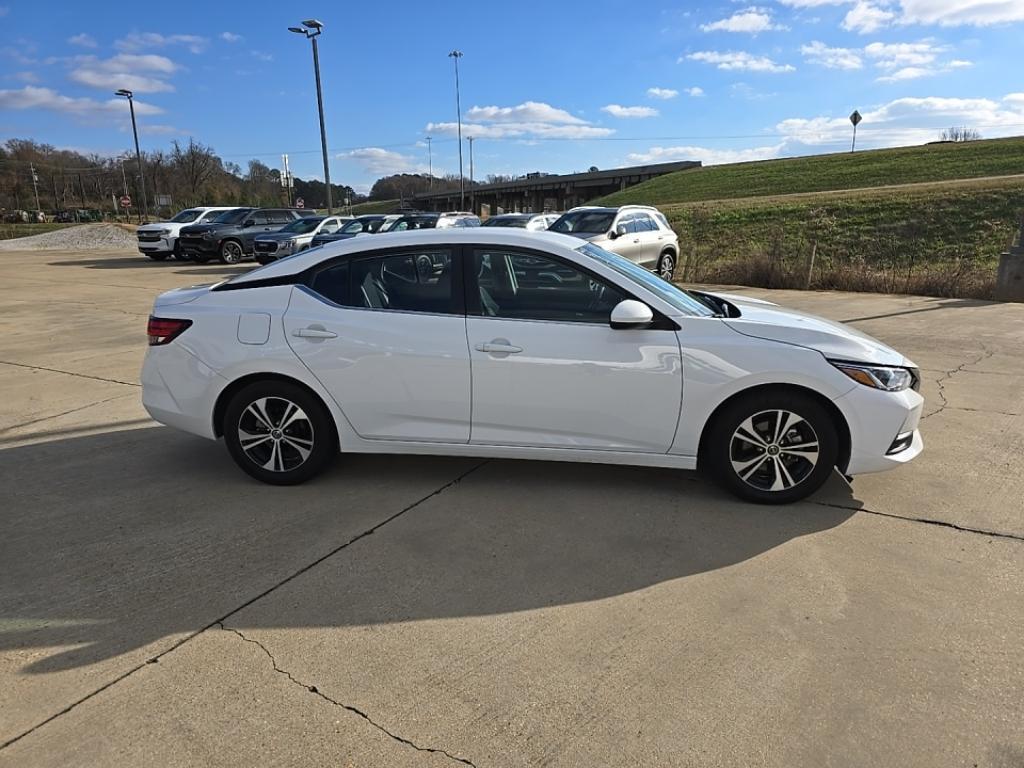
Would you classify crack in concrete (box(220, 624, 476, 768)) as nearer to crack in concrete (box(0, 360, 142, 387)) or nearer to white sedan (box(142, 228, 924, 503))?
white sedan (box(142, 228, 924, 503))

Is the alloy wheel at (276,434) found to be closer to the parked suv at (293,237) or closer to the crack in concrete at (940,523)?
the crack in concrete at (940,523)

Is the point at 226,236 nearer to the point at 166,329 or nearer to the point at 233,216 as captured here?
the point at 233,216

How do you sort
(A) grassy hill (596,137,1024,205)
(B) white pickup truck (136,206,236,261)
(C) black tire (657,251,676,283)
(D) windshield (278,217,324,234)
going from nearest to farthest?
(C) black tire (657,251,676,283), (D) windshield (278,217,324,234), (B) white pickup truck (136,206,236,261), (A) grassy hill (596,137,1024,205)

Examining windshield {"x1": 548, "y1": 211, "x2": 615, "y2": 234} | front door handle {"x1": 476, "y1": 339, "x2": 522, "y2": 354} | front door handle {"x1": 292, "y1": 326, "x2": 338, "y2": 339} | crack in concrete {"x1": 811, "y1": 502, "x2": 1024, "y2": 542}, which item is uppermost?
windshield {"x1": 548, "y1": 211, "x2": 615, "y2": 234}

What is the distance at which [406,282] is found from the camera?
4.19m

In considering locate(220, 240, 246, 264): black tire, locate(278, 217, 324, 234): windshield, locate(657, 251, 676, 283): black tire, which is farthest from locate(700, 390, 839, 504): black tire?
locate(220, 240, 246, 264): black tire

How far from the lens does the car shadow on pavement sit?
3.03 metres

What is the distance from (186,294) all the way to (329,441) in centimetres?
142

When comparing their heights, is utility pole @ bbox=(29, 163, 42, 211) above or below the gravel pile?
above

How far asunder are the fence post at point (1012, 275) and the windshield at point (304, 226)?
671 inches

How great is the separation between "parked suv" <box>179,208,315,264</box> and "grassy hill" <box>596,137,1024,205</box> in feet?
145

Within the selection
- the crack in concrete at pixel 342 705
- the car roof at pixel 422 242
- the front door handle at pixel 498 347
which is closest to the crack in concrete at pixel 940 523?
the front door handle at pixel 498 347

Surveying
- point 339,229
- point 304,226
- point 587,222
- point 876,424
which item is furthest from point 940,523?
point 304,226

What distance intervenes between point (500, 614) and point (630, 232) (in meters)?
12.5
